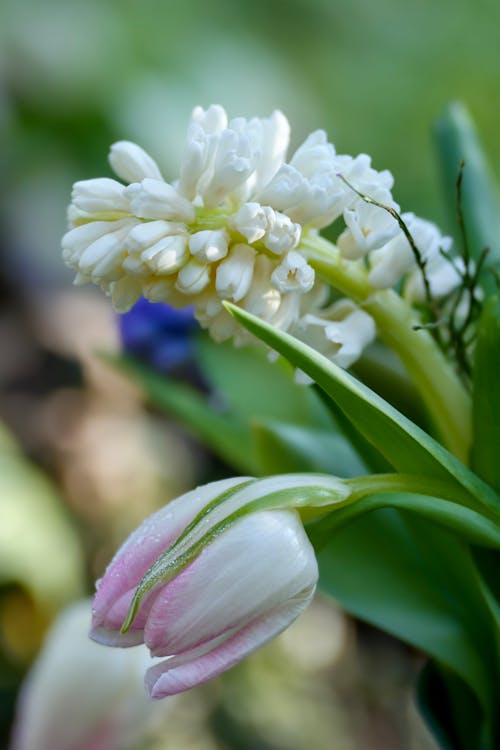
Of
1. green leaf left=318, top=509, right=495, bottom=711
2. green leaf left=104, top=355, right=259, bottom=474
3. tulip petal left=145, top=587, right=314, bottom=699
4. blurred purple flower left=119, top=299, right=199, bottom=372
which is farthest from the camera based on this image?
blurred purple flower left=119, top=299, right=199, bottom=372

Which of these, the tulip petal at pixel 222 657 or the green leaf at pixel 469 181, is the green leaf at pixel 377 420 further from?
the green leaf at pixel 469 181

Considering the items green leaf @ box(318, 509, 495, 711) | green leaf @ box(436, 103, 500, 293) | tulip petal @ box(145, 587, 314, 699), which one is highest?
green leaf @ box(436, 103, 500, 293)

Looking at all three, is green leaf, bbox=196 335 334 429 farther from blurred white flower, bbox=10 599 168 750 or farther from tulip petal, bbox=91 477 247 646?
tulip petal, bbox=91 477 247 646

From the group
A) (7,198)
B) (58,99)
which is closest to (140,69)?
(58,99)

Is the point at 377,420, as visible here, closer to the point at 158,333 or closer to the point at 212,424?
the point at 212,424

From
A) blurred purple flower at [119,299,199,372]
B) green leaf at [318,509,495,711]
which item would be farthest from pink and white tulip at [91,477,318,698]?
blurred purple flower at [119,299,199,372]

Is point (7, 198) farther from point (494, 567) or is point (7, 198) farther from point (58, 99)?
point (494, 567)
